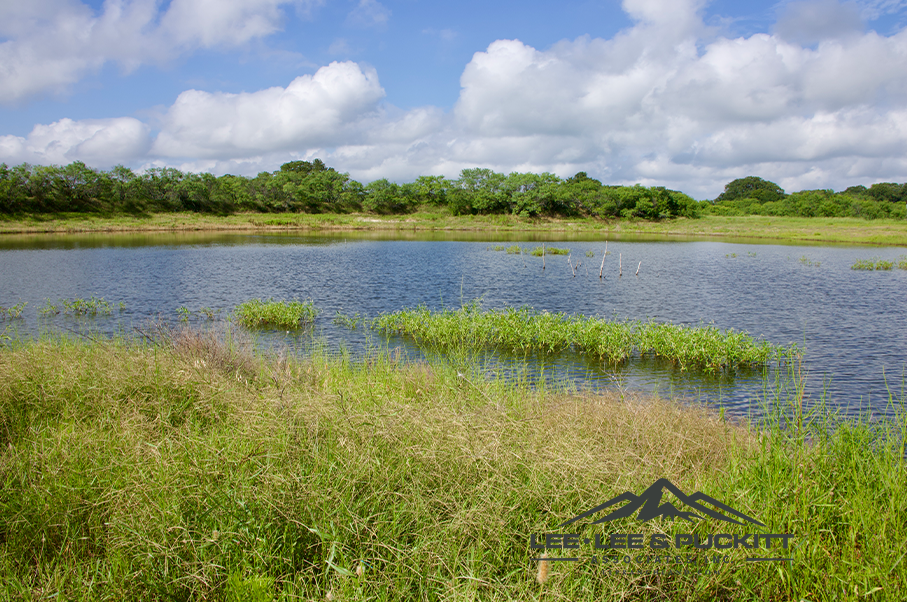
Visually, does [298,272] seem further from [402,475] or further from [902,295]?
[902,295]

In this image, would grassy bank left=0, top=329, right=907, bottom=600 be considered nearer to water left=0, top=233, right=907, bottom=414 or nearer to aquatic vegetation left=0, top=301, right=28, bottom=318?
water left=0, top=233, right=907, bottom=414

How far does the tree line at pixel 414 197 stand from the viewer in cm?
8781

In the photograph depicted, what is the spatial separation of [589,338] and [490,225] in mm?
87600

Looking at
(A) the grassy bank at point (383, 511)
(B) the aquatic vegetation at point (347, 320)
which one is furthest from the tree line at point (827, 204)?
(A) the grassy bank at point (383, 511)

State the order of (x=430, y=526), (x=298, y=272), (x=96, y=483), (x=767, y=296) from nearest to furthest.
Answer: (x=430, y=526) < (x=96, y=483) < (x=767, y=296) < (x=298, y=272)

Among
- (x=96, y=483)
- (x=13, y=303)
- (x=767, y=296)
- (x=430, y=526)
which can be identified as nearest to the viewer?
(x=430, y=526)

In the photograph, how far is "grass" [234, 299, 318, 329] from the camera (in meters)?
18.8

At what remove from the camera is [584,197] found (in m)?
112

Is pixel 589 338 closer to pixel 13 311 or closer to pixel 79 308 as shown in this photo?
pixel 79 308

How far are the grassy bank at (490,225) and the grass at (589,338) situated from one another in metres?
69.3

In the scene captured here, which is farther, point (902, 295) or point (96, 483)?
point (902, 295)

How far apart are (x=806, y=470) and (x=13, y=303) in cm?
2868

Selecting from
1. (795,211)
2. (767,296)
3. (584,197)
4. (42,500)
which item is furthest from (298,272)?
(795,211)

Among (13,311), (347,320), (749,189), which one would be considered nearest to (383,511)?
(347,320)
